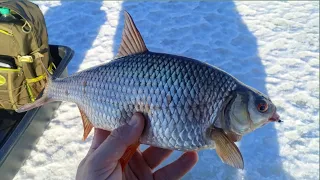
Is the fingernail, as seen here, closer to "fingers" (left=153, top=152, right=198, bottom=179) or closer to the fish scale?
the fish scale

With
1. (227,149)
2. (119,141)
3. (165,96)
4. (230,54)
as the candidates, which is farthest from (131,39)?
(230,54)

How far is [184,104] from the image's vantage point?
157cm

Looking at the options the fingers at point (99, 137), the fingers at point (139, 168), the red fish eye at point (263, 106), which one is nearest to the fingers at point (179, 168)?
the fingers at point (139, 168)

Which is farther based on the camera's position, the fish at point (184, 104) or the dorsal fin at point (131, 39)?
the dorsal fin at point (131, 39)

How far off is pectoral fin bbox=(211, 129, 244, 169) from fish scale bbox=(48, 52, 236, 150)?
0.16 ft

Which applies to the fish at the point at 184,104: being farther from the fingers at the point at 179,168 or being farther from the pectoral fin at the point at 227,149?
the fingers at the point at 179,168

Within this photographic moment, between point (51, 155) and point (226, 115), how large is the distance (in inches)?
59.1

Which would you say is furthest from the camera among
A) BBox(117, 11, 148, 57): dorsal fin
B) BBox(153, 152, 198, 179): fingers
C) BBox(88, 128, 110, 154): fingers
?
BBox(153, 152, 198, 179): fingers

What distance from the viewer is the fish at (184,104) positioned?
1543 mm

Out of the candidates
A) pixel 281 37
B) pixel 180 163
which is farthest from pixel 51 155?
pixel 281 37

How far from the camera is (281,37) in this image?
3.91 meters

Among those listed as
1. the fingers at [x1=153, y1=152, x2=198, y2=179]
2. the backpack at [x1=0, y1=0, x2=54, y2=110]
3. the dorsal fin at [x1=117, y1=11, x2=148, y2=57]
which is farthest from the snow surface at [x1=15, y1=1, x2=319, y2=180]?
the dorsal fin at [x1=117, y1=11, x2=148, y2=57]

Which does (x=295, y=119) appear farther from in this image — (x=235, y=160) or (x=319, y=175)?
(x=235, y=160)

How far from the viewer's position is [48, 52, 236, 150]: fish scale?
157 centimetres
